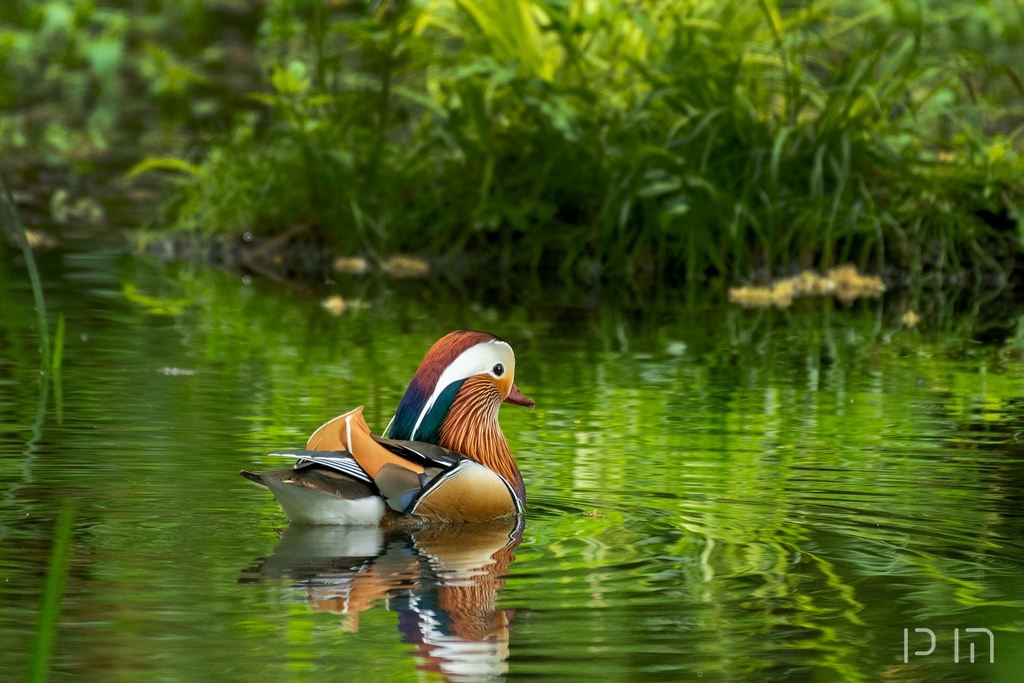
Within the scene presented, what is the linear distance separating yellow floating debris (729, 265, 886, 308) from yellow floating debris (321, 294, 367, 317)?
2.14 metres

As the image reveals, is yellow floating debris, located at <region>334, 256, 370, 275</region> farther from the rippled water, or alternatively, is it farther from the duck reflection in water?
the duck reflection in water

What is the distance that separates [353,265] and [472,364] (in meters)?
6.81

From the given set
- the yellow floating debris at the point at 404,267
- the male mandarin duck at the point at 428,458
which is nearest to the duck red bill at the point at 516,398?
the male mandarin duck at the point at 428,458

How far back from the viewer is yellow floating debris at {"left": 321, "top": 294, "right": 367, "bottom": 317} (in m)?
9.19

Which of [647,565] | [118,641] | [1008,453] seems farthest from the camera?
[1008,453]

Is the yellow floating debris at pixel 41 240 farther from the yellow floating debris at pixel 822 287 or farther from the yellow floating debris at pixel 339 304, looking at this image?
the yellow floating debris at pixel 822 287

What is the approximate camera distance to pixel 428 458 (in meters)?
4.22

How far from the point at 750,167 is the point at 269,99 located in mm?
2918

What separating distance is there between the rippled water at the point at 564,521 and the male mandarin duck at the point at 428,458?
0.27ft

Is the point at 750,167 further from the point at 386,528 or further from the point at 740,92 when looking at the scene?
the point at 386,528

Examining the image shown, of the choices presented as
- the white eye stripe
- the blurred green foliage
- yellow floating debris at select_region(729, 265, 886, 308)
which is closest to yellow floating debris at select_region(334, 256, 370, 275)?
yellow floating debris at select_region(729, 265, 886, 308)

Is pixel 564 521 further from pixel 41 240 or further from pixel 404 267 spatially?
pixel 41 240

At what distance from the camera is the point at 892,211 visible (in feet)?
35.0

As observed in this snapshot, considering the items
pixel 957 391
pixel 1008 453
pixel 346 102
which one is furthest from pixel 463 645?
pixel 346 102
